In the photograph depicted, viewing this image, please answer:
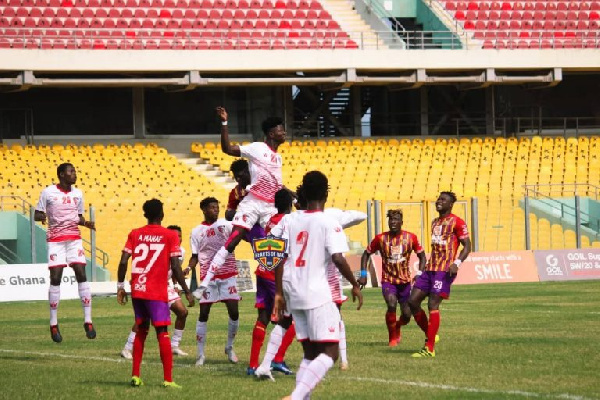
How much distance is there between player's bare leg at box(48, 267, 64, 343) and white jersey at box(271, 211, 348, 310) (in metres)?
6.76

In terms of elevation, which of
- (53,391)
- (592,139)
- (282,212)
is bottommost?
(53,391)

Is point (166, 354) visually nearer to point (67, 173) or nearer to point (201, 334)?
point (201, 334)

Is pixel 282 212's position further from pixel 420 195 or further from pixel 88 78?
pixel 88 78

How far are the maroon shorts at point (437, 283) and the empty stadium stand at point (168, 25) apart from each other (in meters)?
27.7

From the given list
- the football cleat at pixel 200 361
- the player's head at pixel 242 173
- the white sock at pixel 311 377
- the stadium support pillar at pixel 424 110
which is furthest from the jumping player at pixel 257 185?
the stadium support pillar at pixel 424 110

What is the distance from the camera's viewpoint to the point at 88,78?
41875mm

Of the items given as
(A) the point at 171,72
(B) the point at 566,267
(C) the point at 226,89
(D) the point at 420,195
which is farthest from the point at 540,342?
(C) the point at 226,89

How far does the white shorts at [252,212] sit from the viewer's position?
13.3 metres

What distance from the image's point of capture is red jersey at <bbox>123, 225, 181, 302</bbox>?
11311 millimetres

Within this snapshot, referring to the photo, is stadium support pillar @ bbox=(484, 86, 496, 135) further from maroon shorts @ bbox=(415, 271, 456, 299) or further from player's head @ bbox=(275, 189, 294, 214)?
player's head @ bbox=(275, 189, 294, 214)

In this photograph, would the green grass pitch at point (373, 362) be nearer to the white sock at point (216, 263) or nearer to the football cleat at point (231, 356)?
the football cleat at point (231, 356)

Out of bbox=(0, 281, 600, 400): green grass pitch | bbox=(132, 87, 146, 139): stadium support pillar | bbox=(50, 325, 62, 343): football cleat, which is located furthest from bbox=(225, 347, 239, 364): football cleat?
bbox=(132, 87, 146, 139): stadium support pillar

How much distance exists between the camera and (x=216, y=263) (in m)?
13.2

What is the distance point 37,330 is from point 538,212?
18816 millimetres
